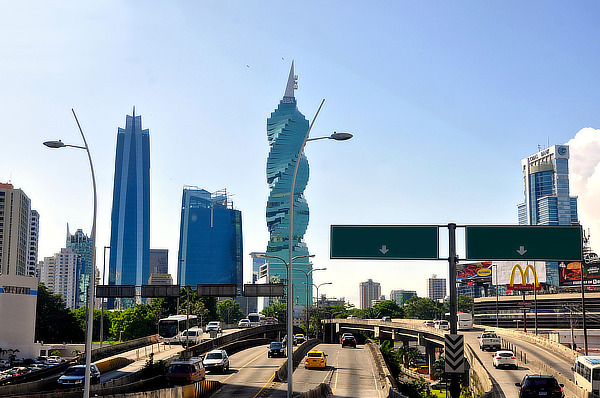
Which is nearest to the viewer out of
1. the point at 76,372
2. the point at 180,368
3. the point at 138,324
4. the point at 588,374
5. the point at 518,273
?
the point at 588,374

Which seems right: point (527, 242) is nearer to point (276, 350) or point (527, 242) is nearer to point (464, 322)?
point (276, 350)

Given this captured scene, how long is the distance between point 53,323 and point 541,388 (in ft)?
390

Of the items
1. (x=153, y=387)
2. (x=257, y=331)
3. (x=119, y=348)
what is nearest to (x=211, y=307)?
(x=257, y=331)

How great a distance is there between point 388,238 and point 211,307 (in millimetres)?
176029

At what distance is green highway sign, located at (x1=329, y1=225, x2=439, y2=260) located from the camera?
26.5 meters

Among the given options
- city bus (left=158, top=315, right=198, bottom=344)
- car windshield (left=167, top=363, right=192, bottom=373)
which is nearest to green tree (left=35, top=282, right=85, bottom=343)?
city bus (left=158, top=315, right=198, bottom=344)

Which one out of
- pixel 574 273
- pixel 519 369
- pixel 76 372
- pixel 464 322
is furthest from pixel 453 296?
pixel 574 273

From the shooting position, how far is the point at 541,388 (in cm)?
3553

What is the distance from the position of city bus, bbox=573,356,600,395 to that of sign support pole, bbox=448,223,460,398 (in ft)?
50.8

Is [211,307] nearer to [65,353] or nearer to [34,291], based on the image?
[65,353]

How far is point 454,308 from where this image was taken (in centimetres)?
2536

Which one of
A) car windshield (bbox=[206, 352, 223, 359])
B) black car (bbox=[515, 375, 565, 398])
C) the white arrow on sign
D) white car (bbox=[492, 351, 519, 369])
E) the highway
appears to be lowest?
the highway

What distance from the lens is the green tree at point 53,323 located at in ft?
438

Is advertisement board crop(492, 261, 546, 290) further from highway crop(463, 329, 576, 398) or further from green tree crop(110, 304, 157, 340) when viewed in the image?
green tree crop(110, 304, 157, 340)
